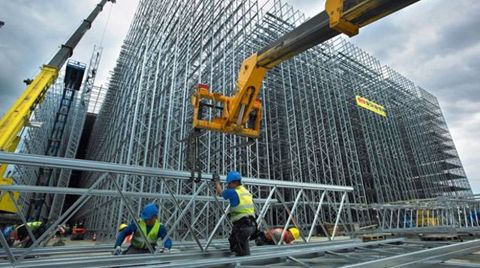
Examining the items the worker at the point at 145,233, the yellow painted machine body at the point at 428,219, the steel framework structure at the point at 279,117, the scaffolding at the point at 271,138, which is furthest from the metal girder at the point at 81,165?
the yellow painted machine body at the point at 428,219

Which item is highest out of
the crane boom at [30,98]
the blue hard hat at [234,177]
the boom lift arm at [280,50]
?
the crane boom at [30,98]

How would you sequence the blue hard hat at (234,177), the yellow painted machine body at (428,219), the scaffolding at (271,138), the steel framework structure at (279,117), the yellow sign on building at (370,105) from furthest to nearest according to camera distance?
the yellow sign on building at (370,105) < the steel framework structure at (279,117) < the yellow painted machine body at (428,219) < the scaffolding at (271,138) < the blue hard hat at (234,177)

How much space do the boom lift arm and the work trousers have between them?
3.60ft

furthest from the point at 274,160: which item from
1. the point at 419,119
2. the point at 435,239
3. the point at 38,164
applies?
the point at 419,119

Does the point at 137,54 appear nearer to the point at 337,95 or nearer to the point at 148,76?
the point at 148,76

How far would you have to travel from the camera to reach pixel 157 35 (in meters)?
13.7

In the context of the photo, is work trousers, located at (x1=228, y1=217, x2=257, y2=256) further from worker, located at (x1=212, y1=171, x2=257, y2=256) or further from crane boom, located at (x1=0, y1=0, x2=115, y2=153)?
Result: crane boom, located at (x1=0, y1=0, x2=115, y2=153)

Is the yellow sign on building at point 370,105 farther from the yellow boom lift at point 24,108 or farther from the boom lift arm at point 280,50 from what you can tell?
the yellow boom lift at point 24,108

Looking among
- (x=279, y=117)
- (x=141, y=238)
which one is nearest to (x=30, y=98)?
(x=141, y=238)

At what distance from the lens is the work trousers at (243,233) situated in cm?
300

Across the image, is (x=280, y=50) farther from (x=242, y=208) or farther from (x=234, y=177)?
(x=242, y=208)

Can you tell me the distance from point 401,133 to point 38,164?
21.7 m

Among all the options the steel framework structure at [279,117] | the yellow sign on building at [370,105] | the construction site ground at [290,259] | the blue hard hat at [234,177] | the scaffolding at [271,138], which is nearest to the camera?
the construction site ground at [290,259]

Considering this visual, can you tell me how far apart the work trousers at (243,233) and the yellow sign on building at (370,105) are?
534 inches
